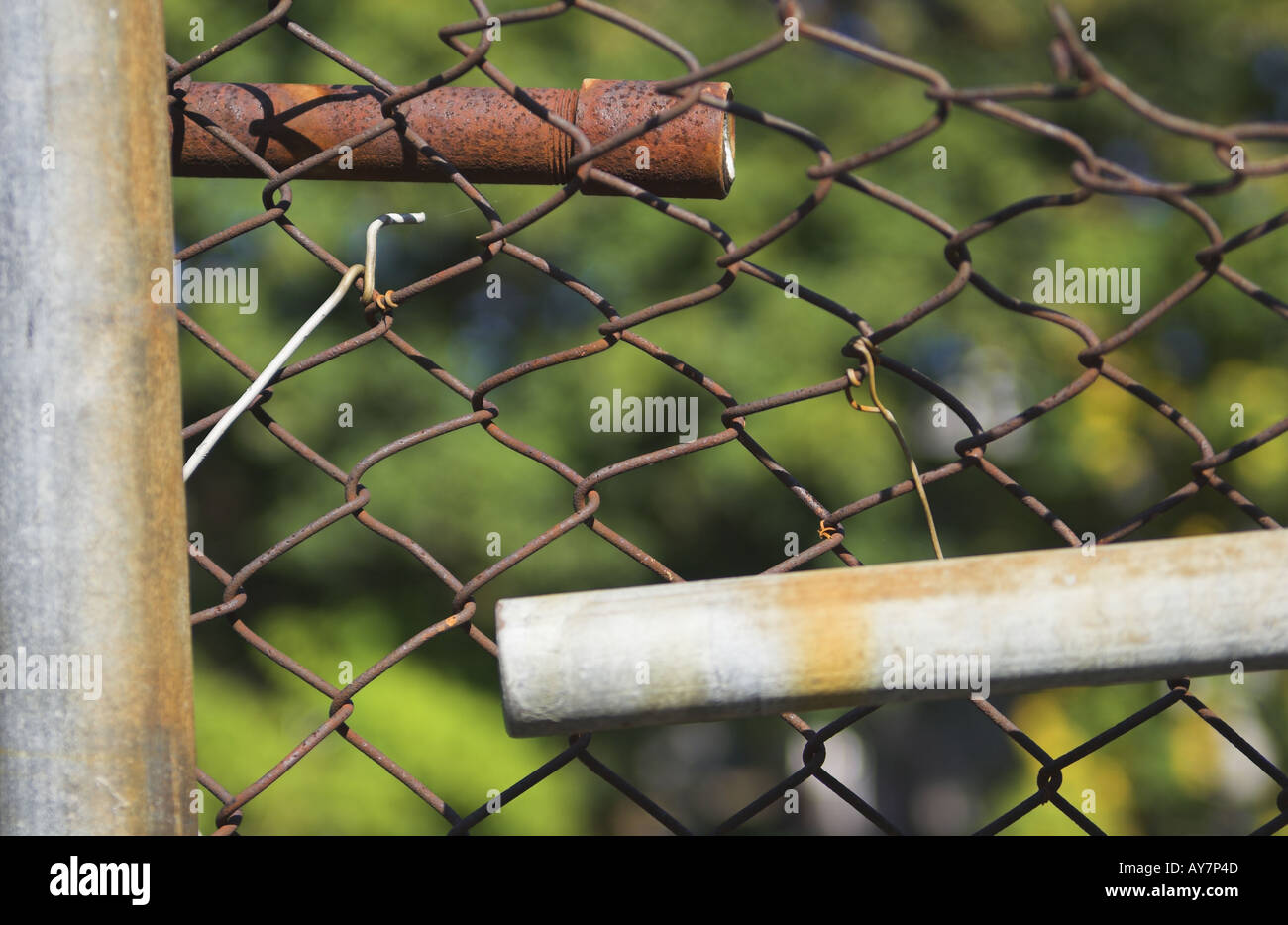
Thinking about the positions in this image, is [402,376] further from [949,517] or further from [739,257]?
[739,257]

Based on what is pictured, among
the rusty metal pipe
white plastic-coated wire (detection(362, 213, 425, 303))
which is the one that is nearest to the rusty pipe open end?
the rusty metal pipe

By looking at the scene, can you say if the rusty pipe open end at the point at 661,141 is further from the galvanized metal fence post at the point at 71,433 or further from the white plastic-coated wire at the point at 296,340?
the galvanized metal fence post at the point at 71,433

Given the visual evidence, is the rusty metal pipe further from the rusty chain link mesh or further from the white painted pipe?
the white painted pipe

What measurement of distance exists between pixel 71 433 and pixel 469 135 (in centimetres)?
45

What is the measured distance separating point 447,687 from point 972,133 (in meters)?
3.22

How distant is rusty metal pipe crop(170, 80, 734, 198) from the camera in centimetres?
97

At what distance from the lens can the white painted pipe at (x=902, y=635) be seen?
797 mm

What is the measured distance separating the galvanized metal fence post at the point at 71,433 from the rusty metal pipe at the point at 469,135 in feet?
0.77

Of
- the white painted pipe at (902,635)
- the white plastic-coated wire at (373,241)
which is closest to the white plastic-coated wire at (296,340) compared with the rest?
the white plastic-coated wire at (373,241)

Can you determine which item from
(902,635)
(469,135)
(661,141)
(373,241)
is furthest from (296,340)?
(902,635)

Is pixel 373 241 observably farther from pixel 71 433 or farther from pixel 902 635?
pixel 902 635

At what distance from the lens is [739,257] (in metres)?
0.99

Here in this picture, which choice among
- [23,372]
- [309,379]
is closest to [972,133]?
[309,379]
